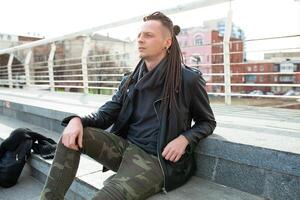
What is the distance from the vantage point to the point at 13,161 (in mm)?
2684

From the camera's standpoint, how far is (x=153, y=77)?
192 centimetres

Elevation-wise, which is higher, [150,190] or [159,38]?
[159,38]

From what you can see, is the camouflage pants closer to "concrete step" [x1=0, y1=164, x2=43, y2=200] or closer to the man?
the man

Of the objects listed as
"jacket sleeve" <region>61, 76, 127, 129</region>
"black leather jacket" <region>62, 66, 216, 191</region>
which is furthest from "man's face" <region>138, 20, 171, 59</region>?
"jacket sleeve" <region>61, 76, 127, 129</region>

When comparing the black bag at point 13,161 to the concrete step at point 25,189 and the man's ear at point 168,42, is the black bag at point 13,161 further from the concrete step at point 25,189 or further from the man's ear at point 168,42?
the man's ear at point 168,42

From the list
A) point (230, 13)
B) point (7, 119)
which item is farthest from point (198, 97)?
point (7, 119)

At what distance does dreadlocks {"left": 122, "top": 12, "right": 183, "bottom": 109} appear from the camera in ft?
6.09

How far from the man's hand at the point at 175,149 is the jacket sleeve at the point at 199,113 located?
58 mm

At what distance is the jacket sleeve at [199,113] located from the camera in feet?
6.04

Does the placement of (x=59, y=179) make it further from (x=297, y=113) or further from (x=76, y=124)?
(x=297, y=113)

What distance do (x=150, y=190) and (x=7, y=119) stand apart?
3.74 meters

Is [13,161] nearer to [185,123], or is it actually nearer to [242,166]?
[185,123]

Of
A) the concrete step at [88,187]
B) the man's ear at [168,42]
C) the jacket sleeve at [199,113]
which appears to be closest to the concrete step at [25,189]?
the concrete step at [88,187]

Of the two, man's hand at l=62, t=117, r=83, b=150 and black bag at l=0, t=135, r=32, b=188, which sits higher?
man's hand at l=62, t=117, r=83, b=150
